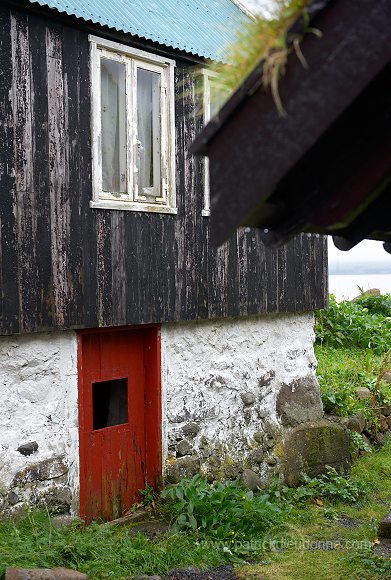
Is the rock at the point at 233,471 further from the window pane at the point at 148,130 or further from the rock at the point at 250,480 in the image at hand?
the window pane at the point at 148,130

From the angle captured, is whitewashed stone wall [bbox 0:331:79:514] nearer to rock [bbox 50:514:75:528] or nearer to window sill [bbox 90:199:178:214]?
rock [bbox 50:514:75:528]

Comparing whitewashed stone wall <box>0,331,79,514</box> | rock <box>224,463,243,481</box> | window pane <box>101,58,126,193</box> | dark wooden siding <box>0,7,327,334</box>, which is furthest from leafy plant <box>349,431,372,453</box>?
window pane <box>101,58,126,193</box>

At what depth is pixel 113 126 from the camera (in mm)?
6496

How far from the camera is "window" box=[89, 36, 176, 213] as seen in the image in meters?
6.26

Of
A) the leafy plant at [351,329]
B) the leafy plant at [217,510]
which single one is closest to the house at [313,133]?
the leafy plant at [217,510]

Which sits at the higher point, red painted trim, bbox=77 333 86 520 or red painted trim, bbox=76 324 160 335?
red painted trim, bbox=76 324 160 335

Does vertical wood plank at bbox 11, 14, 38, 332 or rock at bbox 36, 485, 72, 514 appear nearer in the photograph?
vertical wood plank at bbox 11, 14, 38, 332

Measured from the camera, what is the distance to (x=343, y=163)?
203cm

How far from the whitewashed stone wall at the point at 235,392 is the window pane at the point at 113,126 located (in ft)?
5.30

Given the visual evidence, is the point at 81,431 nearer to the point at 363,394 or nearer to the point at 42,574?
the point at 42,574

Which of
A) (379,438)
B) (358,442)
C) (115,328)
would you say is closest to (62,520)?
(115,328)

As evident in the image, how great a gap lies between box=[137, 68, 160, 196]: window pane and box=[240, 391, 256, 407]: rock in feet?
8.55

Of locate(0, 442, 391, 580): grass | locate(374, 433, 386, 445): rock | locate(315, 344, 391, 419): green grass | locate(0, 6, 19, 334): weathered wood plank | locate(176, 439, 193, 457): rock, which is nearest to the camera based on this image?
locate(0, 442, 391, 580): grass

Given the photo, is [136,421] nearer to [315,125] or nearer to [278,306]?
[278,306]
